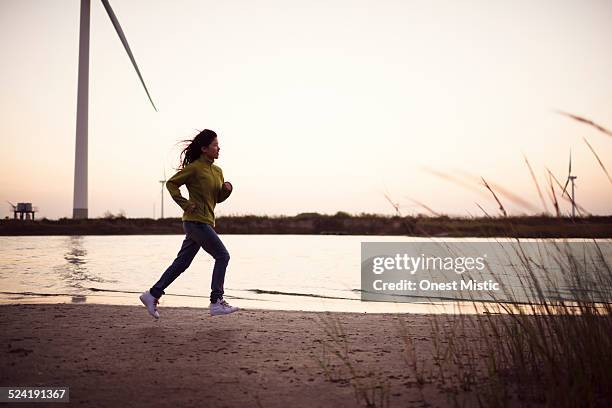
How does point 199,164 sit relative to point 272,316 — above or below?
above

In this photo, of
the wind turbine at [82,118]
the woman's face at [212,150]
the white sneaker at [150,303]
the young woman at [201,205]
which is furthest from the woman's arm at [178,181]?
the wind turbine at [82,118]

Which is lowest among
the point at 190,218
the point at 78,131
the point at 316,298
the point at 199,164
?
the point at 316,298

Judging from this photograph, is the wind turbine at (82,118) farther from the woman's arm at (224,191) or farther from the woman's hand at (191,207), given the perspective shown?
the woman's hand at (191,207)

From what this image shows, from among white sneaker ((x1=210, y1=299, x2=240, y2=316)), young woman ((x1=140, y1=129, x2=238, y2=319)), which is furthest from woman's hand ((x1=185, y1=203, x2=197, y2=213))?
white sneaker ((x1=210, y1=299, x2=240, y2=316))

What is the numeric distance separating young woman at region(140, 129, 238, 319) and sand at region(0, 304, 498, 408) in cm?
37

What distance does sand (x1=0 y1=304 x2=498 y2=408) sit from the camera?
426cm

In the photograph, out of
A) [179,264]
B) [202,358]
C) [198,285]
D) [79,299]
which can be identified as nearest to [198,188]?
[179,264]

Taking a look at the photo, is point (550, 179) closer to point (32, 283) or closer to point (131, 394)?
point (131, 394)

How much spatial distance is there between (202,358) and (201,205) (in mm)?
2684

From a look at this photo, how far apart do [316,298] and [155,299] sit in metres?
4.31

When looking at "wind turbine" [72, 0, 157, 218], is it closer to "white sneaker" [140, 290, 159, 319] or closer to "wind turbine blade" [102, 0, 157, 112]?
"wind turbine blade" [102, 0, 157, 112]

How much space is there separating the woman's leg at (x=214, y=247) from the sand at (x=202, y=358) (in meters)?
0.43

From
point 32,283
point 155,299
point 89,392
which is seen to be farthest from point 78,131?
point 89,392

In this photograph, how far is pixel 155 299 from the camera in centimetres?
790
